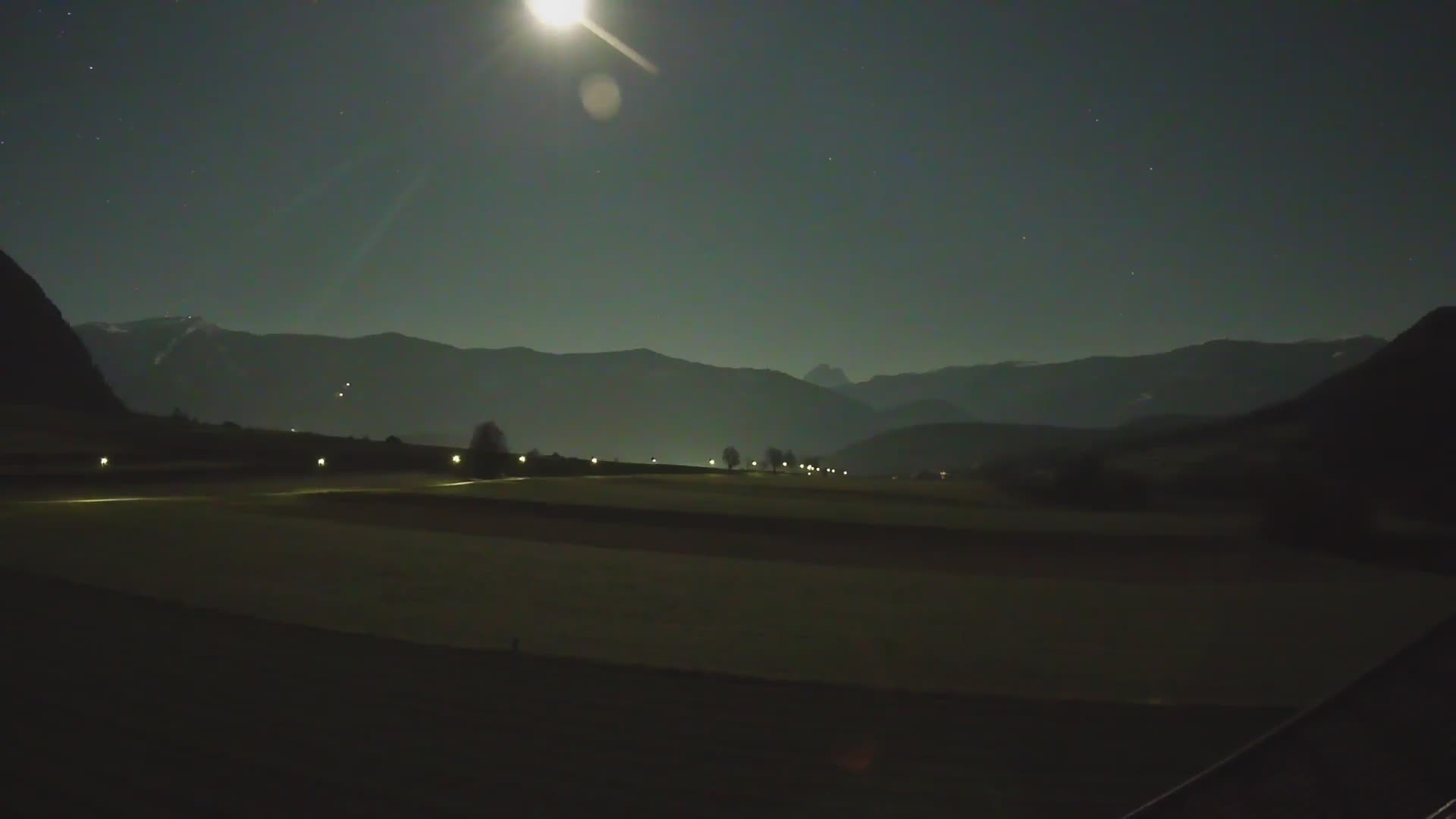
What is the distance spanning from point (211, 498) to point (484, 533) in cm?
1589

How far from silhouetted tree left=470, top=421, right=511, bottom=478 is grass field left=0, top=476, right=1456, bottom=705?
104 ft

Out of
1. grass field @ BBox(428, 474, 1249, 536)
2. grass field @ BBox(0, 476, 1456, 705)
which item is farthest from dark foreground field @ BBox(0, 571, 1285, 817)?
grass field @ BBox(428, 474, 1249, 536)

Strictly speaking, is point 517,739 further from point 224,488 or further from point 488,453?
point 488,453

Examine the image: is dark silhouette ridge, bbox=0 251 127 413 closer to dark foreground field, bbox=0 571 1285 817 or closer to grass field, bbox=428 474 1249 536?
grass field, bbox=428 474 1249 536

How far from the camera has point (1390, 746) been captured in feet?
14.9

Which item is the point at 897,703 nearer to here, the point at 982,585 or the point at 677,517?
the point at 982,585

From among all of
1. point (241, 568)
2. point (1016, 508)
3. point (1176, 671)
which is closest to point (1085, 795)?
point (1176, 671)

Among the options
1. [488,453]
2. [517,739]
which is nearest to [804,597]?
[517,739]

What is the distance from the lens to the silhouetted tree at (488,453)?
60.0 m

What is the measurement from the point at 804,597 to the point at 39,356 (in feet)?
404

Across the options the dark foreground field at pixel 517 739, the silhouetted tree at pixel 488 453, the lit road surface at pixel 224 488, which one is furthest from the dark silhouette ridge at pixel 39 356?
the dark foreground field at pixel 517 739

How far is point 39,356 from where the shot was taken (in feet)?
342

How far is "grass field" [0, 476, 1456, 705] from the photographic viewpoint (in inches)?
411

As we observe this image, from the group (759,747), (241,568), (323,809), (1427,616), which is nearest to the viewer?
(323,809)
